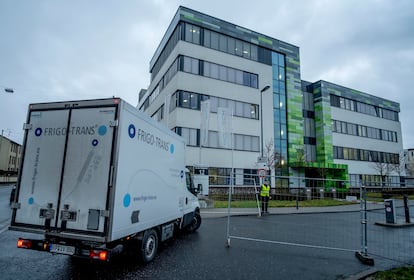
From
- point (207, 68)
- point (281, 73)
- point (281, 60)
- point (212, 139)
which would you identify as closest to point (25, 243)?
point (212, 139)

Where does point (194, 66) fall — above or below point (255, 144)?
above

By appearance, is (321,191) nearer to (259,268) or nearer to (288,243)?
(288,243)

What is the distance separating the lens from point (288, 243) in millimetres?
7109

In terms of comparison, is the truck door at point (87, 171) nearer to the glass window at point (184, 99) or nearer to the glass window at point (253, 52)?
the glass window at point (184, 99)

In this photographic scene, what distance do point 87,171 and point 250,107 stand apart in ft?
81.2

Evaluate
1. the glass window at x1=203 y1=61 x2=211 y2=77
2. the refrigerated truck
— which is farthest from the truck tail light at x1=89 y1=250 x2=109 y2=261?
the glass window at x1=203 y1=61 x2=211 y2=77

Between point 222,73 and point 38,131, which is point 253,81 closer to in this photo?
point 222,73

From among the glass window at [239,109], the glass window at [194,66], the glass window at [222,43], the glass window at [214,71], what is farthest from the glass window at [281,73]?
the glass window at [194,66]

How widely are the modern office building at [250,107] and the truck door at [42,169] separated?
1356 cm

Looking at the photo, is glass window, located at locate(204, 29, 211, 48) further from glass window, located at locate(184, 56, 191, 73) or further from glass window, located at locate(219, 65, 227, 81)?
glass window, located at locate(184, 56, 191, 73)

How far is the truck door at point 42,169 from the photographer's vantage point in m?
4.30

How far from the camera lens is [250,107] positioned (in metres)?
27.4

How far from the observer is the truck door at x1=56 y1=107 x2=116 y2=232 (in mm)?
4066

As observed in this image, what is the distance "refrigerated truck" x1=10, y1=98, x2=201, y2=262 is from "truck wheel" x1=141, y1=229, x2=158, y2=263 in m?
0.05
